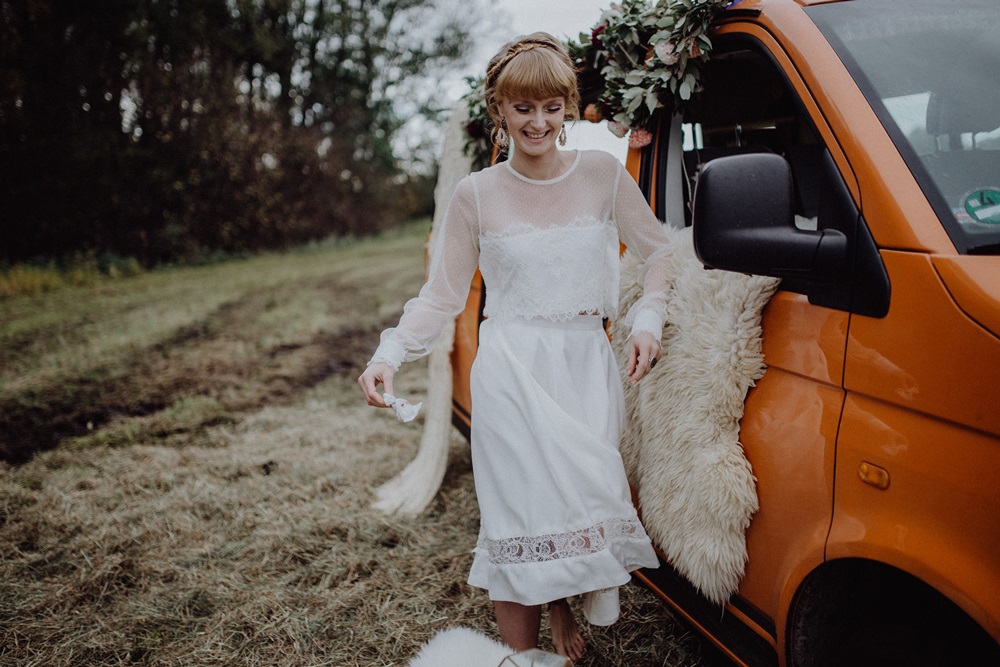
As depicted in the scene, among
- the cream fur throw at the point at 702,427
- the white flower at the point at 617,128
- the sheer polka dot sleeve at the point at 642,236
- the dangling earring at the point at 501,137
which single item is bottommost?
the cream fur throw at the point at 702,427

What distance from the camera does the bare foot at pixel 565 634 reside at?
2115 millimetres

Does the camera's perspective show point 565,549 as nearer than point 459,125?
Yes

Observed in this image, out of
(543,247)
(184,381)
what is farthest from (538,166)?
(184,381)

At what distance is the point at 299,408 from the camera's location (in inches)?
207

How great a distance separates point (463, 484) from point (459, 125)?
197 cm

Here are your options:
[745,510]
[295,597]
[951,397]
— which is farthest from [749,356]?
[295,597]

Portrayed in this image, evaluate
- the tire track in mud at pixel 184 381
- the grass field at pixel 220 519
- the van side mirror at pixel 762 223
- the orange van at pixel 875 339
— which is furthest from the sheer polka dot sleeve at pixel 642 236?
the tire track in mud at pixel 184 381

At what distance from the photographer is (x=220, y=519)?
11.5ft

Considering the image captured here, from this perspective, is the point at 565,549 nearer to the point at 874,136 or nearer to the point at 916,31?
the point at 874,136

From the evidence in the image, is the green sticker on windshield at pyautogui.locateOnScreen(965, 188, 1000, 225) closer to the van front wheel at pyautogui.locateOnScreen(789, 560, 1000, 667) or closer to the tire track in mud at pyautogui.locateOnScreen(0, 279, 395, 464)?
the van front wheel at pyautogui.locateOnScreen(789, 560, 1000, 667)

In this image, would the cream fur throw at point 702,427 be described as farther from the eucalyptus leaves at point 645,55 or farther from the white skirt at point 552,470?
the eucalyptus leaves at point 645,55

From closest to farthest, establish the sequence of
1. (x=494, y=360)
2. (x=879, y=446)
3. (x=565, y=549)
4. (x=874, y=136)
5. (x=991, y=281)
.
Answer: (x=991, y=281), (x=879, y=446), (x=874, y=136), (x=565, y=549), (x=494, y=360)

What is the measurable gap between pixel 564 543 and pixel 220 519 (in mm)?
2352

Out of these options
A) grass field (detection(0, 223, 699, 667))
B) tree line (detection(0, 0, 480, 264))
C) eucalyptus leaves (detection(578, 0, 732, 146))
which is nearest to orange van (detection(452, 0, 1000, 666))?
eucalyptus leaves (detection(578, 0, 732, 146))
